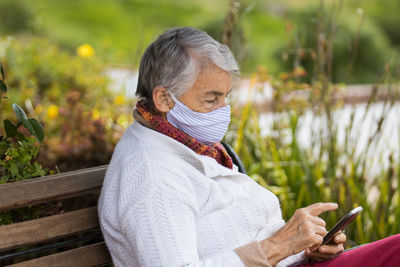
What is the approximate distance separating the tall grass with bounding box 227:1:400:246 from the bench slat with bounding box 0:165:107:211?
49.0 inches

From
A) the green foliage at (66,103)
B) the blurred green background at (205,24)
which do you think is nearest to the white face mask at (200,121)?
the green foliage at (66,103)

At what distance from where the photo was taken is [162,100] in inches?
75.6

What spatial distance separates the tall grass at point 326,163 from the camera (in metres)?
3.01

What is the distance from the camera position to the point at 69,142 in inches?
141

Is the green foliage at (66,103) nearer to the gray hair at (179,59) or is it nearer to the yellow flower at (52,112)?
the yellow flower at (52,112)

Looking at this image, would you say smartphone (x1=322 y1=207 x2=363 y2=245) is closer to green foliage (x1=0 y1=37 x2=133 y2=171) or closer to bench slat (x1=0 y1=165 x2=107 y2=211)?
bench slat (x1=0 y1=165 x2=107 y2=211)

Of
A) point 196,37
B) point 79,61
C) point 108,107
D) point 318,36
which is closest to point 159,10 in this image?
point 79,61

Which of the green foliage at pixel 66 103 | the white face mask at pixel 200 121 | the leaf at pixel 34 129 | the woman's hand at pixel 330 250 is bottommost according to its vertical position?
the green foliage at pixel 66 103

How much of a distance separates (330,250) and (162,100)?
750mm

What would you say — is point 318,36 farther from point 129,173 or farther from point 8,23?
point 8,23

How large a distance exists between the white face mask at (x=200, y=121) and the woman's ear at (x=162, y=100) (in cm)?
2

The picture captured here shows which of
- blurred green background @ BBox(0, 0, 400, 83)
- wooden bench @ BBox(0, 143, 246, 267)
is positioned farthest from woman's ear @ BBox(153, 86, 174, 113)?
blurred green background @ BBox(0, 0, 400, 83)

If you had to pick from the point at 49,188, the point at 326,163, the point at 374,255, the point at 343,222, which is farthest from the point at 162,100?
the point at 326,163

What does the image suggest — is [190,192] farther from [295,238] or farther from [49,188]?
[49,188]
